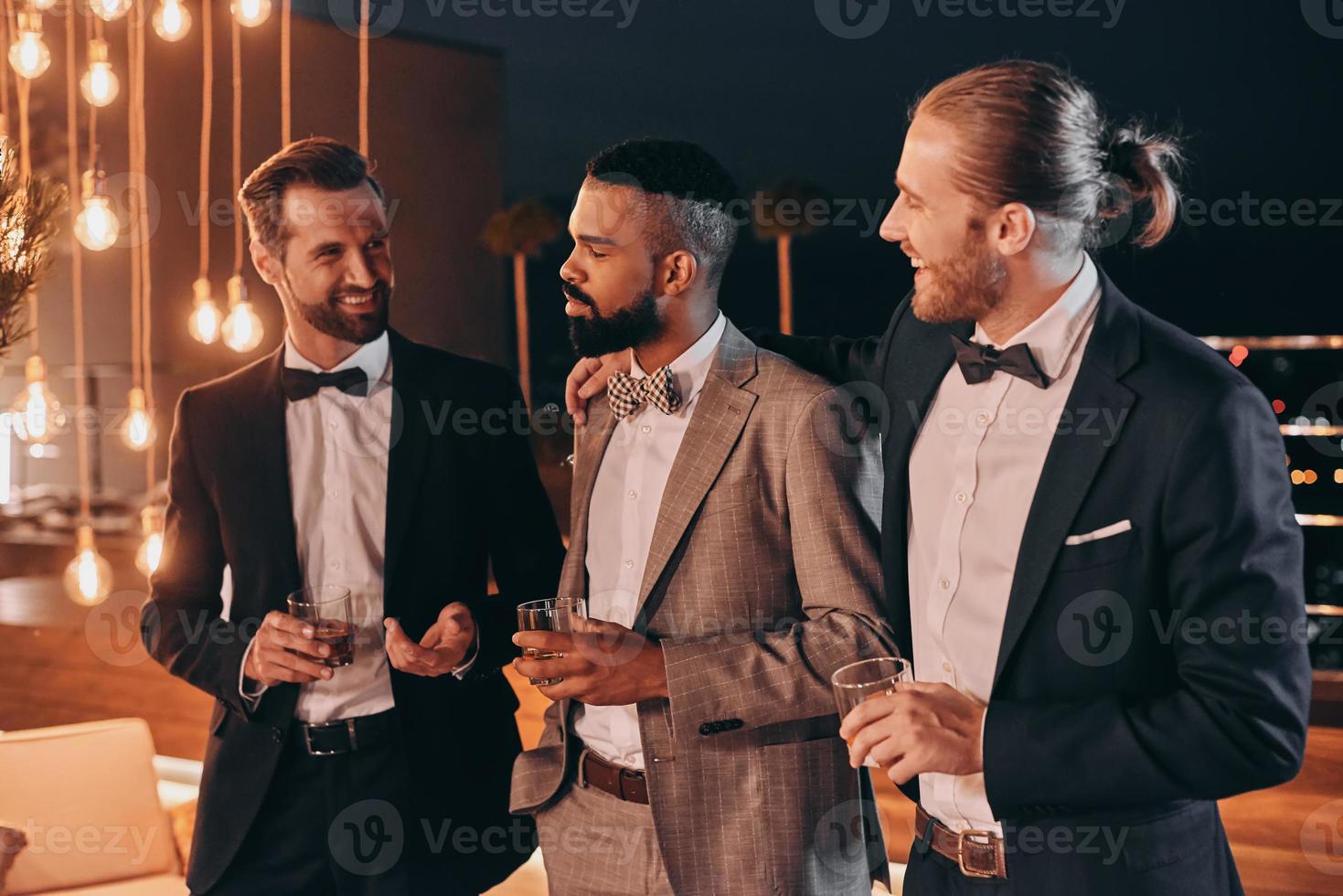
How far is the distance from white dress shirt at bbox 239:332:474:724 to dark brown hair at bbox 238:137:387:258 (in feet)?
0.73

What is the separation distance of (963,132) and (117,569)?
8376 mm

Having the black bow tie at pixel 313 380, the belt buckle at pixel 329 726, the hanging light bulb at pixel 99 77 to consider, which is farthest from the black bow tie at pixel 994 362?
the hanging light bulb at pixel 99 77

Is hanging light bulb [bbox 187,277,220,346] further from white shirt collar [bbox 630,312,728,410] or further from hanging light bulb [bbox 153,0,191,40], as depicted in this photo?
white shirt collar [bbox 630,312,728,410]

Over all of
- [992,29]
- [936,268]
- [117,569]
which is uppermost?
[992,29]

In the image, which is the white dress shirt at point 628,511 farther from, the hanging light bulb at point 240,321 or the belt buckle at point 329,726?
the hanging light bulb at point 240,321

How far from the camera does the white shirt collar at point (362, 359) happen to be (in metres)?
2.23

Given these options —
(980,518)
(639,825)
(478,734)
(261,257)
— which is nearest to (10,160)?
(261,257)

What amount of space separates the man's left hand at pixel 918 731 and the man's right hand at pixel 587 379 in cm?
86

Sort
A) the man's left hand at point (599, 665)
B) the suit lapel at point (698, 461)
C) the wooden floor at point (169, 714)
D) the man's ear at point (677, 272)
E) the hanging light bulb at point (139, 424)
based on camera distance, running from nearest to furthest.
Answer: the man's left hand at point (599, 665), the suit lapel at point (698, 461), the man's ear at point (677, 272), the hanging light bulb at point (139, 424), the wooden floor at point (169, 714)

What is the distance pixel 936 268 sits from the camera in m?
1.57

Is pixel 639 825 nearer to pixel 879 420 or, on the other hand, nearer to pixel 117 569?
pixel 879 420

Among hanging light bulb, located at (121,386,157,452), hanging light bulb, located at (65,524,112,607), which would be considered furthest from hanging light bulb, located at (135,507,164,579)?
hanging light bulb, located at (121,386,157,452)

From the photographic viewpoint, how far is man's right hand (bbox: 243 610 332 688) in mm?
1896

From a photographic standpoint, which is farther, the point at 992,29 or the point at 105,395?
the point at 105,395
